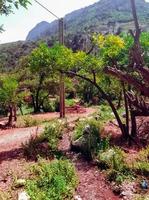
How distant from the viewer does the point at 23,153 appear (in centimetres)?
1438

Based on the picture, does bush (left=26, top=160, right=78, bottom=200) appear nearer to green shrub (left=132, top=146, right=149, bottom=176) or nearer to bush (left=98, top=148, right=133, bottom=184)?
bush (left=98, top=148, right=133, bottom=184)

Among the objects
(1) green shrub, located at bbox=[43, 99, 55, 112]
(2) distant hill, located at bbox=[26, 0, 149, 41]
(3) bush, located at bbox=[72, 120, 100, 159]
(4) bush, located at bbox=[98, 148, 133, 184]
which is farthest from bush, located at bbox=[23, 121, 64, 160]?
(2) distant hill, located at bbox=[26, 0, 149, 41]

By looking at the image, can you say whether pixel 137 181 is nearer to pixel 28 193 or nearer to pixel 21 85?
pixel 28 193

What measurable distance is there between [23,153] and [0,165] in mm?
1290

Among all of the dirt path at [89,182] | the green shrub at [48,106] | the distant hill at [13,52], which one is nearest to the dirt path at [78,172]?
the dirt path at [89,182]

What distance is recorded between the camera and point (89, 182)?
39.8ft

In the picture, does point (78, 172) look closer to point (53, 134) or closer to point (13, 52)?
point (53, 134)

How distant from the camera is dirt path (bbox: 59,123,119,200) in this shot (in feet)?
37.0

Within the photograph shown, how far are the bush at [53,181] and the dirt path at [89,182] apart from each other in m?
0.31

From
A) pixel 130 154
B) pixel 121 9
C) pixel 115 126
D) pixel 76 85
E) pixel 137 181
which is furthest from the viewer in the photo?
pixel 121 9

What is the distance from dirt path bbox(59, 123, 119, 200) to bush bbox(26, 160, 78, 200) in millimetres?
305

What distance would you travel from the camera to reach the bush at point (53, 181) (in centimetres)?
1055

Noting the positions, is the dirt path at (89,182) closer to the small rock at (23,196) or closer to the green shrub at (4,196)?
the small rock at (23,196)

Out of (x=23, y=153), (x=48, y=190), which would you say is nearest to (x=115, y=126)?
(x=23, y=153)
